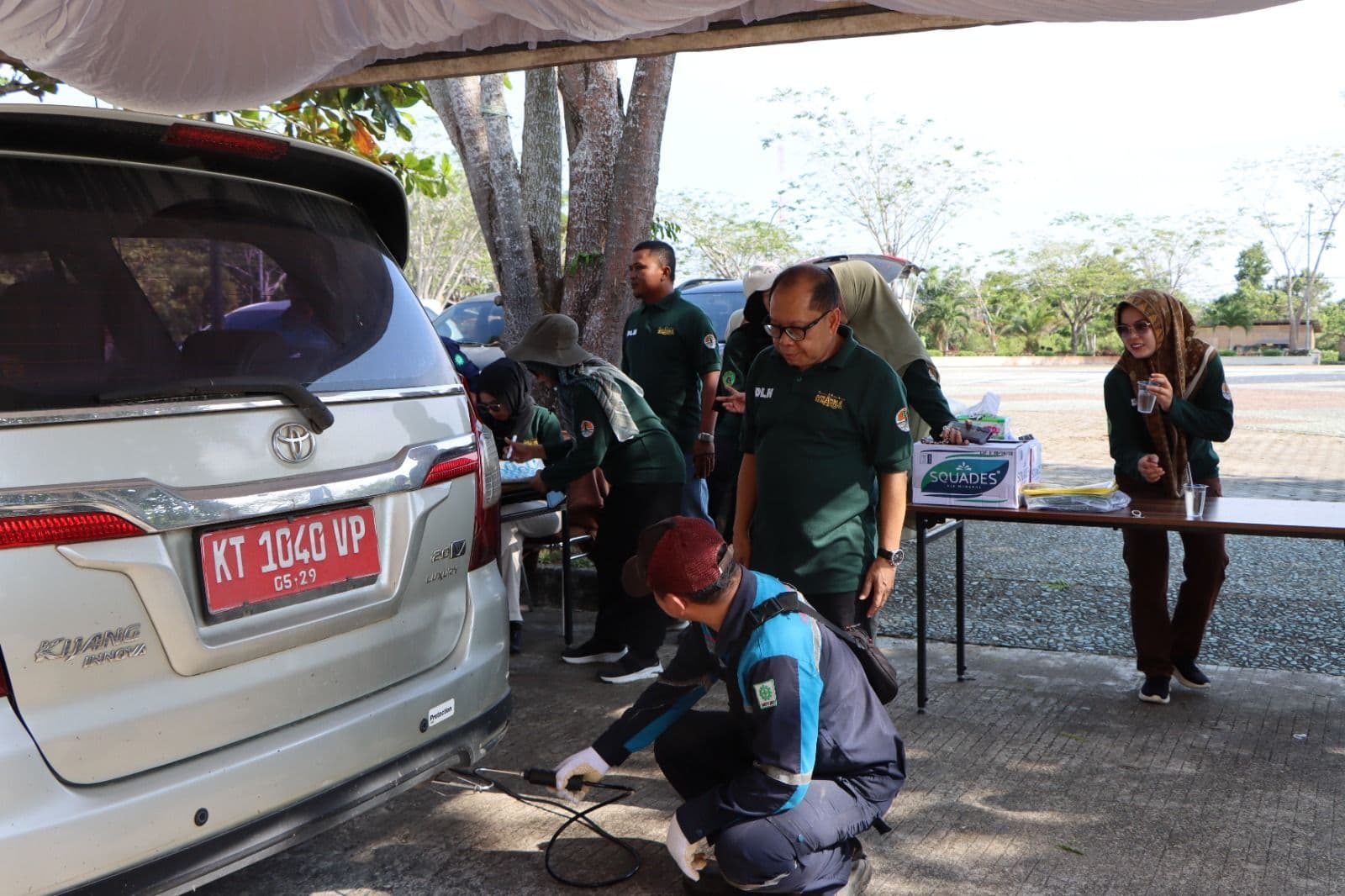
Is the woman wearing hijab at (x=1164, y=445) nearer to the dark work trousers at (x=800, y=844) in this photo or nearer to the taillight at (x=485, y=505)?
the dark work trousers at (x=800, y=844)

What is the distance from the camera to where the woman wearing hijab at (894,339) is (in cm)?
475

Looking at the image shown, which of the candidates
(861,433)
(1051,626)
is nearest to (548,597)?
(1051,626)

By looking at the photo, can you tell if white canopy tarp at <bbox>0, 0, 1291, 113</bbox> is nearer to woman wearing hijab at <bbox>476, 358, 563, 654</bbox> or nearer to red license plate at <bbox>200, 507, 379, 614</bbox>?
woman wearing hijab at <bbox>476, 358, 563, 654</bbox>

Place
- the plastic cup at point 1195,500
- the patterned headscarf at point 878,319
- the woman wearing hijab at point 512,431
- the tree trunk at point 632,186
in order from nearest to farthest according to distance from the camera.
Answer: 1. the plastic cup at point 1195,500
2. the patterned headscarf at point 878,319
3. the woman wearing hijab at point 512,431
4. the tree trunk at point 632,186

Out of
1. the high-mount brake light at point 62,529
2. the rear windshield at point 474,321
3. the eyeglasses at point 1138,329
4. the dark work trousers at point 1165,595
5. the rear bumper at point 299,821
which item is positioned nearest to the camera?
the high-mount brake light at point 62,529

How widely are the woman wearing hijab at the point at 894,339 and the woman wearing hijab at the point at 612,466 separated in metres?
0.98

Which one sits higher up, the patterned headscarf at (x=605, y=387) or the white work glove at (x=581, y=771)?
the patterned headscarf at (x=605, y=387)

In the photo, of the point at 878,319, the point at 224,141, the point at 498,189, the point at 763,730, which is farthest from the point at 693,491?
the point at 224,141

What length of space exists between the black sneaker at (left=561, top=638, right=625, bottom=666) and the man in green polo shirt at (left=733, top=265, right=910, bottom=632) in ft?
5.87

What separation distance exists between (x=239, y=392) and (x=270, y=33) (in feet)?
9.94

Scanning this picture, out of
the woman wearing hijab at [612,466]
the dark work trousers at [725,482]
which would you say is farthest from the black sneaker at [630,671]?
the dark work trousers at [725,482]

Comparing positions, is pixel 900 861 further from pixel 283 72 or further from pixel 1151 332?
pixel 283 72

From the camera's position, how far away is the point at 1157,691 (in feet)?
15.1

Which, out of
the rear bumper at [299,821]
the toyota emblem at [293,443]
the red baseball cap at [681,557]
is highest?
the toyota emblem at [293,443]
